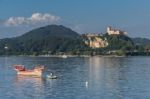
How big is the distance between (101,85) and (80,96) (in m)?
12.4

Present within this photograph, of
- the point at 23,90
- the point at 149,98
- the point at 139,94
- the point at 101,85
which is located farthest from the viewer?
the point at 101,85

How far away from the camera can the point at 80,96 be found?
169 feet

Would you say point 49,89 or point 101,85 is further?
point 101,85

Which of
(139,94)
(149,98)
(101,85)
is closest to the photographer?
(149,98)

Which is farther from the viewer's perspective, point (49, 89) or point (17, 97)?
point (49, 89)

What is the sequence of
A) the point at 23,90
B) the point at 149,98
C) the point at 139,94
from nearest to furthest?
the point at 149,98 → the point at 139,94 → the point at 23,90

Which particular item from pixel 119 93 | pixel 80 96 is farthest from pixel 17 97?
pixel 119 93

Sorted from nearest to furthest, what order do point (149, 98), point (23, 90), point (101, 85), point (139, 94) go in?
point (149, 98)
point (139, 94)
point (23, 90)
point (101, 85)

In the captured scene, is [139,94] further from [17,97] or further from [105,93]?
[17,97]

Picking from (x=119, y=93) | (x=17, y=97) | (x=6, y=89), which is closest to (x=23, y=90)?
(x=6, y=89)

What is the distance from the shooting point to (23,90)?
57.6 metres

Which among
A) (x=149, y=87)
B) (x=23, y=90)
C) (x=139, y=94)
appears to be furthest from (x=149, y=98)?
(x=23, y=90)

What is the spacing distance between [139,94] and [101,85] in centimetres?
1115

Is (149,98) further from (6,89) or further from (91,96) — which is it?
(6,89)
